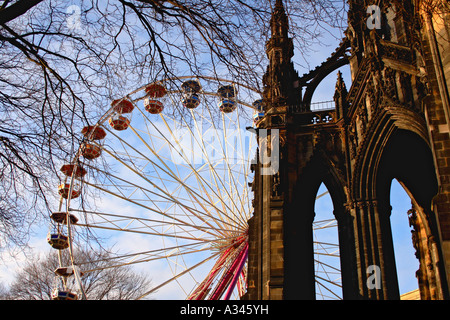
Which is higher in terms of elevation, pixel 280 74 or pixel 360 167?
pixel 280 74

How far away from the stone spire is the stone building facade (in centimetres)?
7

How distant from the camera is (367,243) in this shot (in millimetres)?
16516

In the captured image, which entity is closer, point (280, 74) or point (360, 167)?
point (360, 167)

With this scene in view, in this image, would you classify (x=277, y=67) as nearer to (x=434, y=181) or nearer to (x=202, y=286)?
(x=434, y=181)

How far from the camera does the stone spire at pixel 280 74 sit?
70.6 feet

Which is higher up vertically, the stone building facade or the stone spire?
the stone spire

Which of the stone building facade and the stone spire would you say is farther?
the stone spire

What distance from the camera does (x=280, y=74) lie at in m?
22.2

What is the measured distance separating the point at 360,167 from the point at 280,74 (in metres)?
6.40

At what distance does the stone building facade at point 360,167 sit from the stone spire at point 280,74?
0.24 feet

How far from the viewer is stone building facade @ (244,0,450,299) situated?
52.8ft

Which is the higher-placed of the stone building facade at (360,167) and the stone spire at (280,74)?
the stone spire at (280,74)

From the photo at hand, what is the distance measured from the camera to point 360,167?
18.0m
